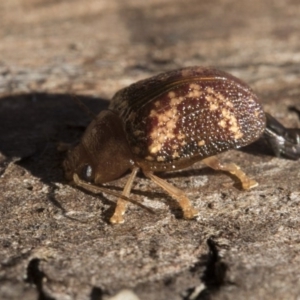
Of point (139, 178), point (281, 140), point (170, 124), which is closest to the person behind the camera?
point (170, 124)

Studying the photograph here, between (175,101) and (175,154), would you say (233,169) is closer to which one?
(175,154)

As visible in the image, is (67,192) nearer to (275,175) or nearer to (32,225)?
(32,225)

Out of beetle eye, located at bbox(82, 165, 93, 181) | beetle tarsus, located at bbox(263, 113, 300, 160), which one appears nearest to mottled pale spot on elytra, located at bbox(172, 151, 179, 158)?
beetle eye, located at bbox(82, 165, 93, 181)

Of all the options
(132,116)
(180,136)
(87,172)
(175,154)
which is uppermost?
(132,116)

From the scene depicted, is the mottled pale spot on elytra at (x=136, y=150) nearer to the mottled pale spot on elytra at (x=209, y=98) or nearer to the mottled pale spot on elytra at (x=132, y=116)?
the mottled pale spot on elytra at (x=132, y=116)

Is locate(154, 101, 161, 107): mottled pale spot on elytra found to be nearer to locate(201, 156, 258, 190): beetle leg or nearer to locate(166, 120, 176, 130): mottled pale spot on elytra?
locate(166, 120, 176, 130): mottled pale spot on elytra

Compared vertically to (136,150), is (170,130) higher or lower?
higher

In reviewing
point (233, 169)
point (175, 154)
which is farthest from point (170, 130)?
point (233, 169)

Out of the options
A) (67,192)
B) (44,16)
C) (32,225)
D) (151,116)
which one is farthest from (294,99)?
(44,16)
